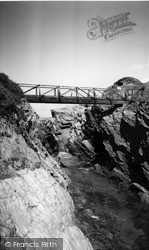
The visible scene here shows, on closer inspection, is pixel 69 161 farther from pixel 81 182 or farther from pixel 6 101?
pixel 6 101

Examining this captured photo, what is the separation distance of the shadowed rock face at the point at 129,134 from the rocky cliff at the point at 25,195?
13440mm

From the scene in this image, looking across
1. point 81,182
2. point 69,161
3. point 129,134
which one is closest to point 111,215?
point 81,182

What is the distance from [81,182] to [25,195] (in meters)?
17.3

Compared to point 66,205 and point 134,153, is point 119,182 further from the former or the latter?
point 66,205

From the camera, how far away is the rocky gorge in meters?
10.3

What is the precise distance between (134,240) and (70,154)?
120 feet

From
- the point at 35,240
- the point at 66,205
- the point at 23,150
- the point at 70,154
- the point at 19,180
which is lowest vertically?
the point at 70,154

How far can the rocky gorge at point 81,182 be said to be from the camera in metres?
10.3

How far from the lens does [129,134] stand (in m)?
25.9

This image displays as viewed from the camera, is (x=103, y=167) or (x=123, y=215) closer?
(x=123, y=215)

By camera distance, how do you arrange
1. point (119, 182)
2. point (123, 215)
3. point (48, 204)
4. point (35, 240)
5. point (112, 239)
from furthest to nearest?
point (119, 182)
point (123, 215)
point (112, 239)
point (48, 204)
point (35, 240)

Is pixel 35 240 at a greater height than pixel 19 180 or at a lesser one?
lesser

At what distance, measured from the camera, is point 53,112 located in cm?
6994

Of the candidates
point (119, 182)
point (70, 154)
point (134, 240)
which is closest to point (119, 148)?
point (119, 182)
